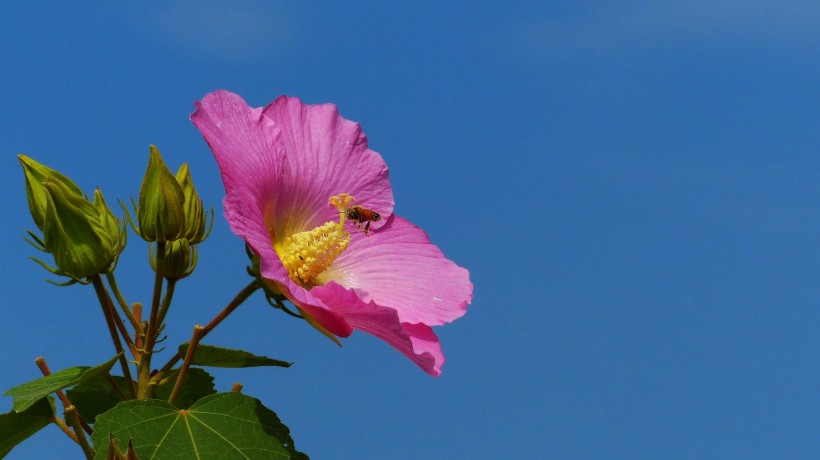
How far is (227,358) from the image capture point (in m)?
2.81

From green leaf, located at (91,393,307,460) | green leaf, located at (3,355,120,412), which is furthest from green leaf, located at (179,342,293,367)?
green leaf, located at (3,355,120,412)

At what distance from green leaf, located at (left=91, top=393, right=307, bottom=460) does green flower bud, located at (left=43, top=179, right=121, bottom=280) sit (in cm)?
35

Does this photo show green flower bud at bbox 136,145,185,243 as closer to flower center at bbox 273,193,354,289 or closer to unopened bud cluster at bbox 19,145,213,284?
unopened bud cluster at bbox 19,145,213,284

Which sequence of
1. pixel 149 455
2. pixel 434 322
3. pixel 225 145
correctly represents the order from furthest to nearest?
pixel 434 322 → pixel 225 145 → pixel 149 455

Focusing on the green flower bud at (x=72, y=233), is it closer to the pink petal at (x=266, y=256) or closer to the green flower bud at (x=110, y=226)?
the green flower bud at (x=110, y=226)

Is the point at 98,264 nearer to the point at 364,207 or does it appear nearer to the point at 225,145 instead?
the point at 225,145

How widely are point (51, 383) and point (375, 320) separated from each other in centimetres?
80

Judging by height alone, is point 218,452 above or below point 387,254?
below

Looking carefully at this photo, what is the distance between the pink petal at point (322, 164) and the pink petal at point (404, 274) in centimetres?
7

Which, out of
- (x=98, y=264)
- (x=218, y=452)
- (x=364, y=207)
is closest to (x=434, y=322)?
(x=364, y=207)

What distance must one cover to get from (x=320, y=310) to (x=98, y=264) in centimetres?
55

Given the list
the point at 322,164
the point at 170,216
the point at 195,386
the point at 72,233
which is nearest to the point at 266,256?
the point at 170,216

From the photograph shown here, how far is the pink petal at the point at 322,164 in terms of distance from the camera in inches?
114

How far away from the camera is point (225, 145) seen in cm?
259
